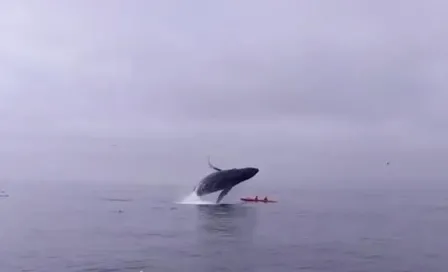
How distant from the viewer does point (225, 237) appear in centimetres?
6875

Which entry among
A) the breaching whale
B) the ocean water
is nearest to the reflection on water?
the ocean water

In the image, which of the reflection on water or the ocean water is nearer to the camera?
the ocean water

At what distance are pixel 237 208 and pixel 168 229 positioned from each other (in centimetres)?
2951

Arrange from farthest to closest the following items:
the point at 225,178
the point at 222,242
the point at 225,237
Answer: the point at 225,178 < the point at 225,237 < the point at 222,242

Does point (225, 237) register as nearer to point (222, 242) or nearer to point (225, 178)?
point (222, 242)

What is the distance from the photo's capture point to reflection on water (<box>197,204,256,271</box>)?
52750 mm

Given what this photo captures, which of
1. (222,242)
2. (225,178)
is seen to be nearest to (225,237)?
(222,242)

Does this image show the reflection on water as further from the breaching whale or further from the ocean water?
the breaching whale

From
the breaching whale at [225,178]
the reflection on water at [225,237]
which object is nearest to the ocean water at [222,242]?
the reflection on water at [225,237]

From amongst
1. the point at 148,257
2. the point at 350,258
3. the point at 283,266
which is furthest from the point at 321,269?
the point at 148,257

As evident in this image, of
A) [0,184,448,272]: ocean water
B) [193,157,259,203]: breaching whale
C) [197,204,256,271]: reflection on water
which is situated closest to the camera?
[0,184,448,272]: ocean water

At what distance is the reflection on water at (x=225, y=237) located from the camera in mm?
52750

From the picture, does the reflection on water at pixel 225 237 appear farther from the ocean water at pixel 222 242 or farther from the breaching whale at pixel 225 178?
the breaching whale at pixel 225 178

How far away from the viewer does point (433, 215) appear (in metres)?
112
